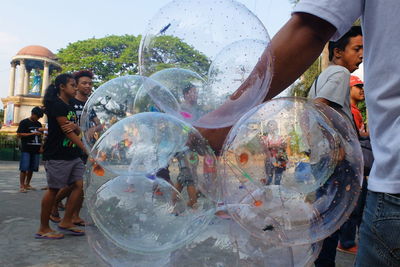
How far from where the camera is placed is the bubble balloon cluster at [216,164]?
1153mm

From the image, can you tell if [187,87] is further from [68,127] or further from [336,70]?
[68,127]

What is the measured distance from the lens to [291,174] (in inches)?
45.4

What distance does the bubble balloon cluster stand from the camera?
1153mm

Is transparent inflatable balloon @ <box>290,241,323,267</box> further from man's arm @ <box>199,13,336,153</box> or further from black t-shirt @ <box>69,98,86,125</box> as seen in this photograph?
black t-shirt @ <box>69,98,86,125</box>

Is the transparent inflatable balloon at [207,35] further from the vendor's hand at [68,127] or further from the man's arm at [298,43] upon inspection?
the vendor's hand at [68,127]

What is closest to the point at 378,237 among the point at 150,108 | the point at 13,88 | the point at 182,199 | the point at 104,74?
the point at 182,199

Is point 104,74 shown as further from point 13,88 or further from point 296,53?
point 296,53

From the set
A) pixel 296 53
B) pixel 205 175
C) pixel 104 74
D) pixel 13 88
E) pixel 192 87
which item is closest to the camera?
pixel 296 53

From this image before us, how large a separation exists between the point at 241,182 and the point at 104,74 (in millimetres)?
28490

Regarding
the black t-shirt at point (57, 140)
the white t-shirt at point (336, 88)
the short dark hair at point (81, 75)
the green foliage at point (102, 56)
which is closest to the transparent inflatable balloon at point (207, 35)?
the white t-shirt at point (336, 88)

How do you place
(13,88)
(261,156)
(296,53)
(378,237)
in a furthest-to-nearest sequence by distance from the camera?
(13,88), (261,156), (296,53), (378,237)

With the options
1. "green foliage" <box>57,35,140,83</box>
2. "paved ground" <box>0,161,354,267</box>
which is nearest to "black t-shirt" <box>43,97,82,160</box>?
"paved ground" <box>0,161,354,267</box>

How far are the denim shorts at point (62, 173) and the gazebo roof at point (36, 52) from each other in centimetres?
2944

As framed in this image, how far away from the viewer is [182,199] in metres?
1.28
